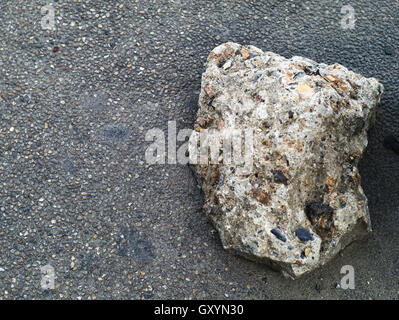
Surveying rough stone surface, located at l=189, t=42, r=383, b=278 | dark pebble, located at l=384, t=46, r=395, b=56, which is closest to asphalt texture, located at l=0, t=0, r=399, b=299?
dark pebble, located at l=384, t=46, r=395, b=56

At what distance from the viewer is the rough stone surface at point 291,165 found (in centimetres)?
310

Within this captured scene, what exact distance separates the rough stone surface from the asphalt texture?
0.25 metres

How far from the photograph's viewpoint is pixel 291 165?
10.1ft

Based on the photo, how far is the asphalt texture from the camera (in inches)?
133

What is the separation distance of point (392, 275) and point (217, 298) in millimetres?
1203

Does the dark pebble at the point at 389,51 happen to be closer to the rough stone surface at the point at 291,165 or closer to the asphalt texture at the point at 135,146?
the asphalt texture at the point at 135,146

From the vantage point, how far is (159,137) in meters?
3.72

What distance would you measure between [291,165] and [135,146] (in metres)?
1.19

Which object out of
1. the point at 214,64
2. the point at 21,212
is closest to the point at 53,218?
the point at 21,212

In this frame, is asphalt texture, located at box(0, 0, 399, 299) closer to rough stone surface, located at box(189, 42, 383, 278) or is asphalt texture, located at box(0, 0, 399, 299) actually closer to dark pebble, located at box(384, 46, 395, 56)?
dark pebble, located at box(384, 46, 395, 56)

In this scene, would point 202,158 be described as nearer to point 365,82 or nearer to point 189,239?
point 189,239

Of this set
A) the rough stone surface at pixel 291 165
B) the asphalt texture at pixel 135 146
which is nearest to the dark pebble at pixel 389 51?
the asphalt texture at pixel 135 146

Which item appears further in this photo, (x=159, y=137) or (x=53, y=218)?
(x=159, y=137)

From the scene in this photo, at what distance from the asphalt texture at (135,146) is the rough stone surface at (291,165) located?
0.83 feet
